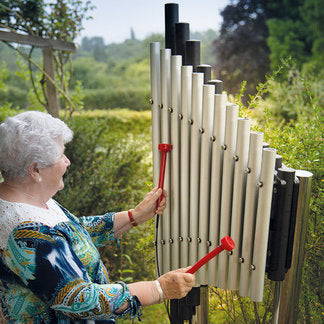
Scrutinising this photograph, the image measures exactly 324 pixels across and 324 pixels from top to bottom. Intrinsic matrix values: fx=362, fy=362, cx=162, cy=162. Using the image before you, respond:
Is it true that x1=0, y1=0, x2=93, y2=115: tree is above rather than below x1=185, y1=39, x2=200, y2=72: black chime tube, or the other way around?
above

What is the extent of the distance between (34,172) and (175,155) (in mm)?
576

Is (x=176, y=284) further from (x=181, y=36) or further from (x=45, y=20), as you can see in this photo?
(x=45, y=20)

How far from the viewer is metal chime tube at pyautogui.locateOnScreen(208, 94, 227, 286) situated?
1301 mm

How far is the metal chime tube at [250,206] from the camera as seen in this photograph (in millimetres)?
1226

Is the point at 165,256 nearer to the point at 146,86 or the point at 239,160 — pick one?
the point at 239,160

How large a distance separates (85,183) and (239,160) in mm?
2541

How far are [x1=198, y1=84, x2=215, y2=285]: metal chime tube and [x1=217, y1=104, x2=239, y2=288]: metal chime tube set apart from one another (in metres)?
0.08

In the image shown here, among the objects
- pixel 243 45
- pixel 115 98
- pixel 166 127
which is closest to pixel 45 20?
pixel 166 127

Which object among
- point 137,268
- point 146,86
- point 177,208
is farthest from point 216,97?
point 146,86

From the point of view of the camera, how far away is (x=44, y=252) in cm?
119

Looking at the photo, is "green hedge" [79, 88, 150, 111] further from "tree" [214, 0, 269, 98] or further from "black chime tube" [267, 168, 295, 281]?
"black chime tube" [267, 168, 295, 281]

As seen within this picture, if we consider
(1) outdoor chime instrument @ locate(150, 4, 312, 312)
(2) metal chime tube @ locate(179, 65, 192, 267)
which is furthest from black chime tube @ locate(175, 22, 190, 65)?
(2) metal chime tube @ locate(179, 65, 192, 267)

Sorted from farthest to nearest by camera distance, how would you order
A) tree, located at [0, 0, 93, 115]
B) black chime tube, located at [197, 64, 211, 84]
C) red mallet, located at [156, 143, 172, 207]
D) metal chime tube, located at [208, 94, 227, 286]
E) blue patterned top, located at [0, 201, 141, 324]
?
tree, located at [0, 0, 93, 115] → red mallet, located at [156, 143, 172, 207] → black chime tube, located at [197, 64, 211, 84] → metal chime tube, located at [208, 94, 227, 286] → blue patterned top, located at [0, 201, 141, 324]

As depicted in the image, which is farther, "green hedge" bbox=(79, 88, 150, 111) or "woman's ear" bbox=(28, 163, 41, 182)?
"green hedge" bbox=(79, 88, 150, 111)
